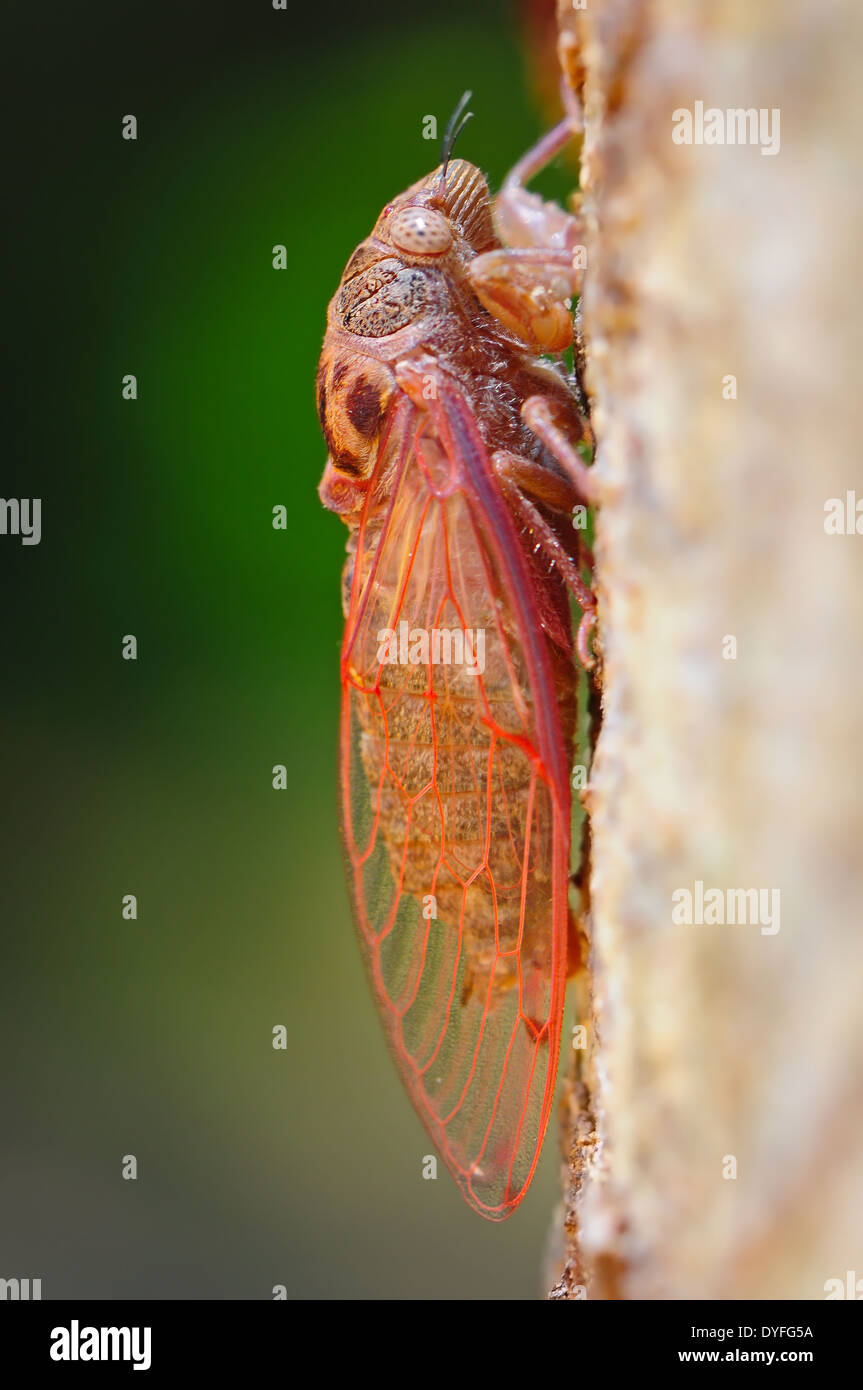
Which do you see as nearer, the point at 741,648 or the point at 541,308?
the point at 741,648

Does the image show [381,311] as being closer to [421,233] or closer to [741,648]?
[421,233]

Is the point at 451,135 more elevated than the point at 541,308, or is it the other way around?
the point at 451,135

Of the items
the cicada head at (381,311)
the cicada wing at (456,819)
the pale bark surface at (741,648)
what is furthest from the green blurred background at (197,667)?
the pale bark surface at (741,648)

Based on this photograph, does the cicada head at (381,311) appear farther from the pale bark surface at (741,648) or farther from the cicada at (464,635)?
the pale bark surface at (741,648)

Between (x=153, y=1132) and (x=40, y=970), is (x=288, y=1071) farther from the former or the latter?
(x=40, y=970)

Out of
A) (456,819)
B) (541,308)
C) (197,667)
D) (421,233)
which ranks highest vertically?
(421,233)

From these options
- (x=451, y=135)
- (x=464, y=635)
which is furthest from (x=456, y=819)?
(x=451, y=135)
